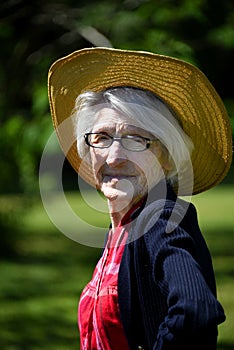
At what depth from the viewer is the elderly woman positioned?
2.41 meters

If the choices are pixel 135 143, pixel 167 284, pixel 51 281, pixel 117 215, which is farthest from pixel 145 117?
pixel 51 281

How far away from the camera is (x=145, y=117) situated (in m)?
2.68

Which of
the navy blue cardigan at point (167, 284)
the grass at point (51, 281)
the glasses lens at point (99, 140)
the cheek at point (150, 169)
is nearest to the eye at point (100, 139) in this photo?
the glasses lens at point (99, 140)

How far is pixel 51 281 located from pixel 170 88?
715 centimetres

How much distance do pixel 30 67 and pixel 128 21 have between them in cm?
123

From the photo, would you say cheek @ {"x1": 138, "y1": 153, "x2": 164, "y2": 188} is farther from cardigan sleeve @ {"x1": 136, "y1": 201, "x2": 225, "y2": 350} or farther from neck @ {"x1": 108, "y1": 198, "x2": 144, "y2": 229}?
cardigan sleeve @ {"x1": 136, "y1": 201, "x2": 225, "y2": 350}

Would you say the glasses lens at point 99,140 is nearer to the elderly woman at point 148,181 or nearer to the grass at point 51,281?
the elderly woman at point 148,181

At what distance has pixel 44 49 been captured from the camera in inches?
300

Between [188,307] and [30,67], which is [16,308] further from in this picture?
[188,307]

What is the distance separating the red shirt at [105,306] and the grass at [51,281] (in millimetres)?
2126

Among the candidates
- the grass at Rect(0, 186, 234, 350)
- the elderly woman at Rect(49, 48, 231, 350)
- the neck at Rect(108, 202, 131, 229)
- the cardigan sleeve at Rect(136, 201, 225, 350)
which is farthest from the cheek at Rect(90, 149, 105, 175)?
the grass at Rect(0, 186, 234, 350)

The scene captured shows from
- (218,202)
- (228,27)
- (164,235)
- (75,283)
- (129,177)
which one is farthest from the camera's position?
(218,202)

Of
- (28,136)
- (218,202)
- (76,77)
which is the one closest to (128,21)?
(28,136)

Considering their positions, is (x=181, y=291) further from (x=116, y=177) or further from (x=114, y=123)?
(x=114, y=123)
